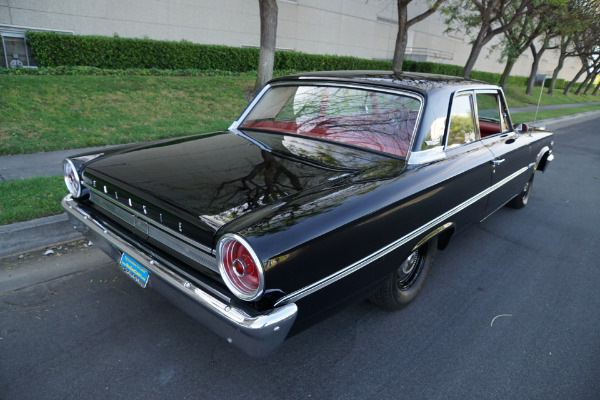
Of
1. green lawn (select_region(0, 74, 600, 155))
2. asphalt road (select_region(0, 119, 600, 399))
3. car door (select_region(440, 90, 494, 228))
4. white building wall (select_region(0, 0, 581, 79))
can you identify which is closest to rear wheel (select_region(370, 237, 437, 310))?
asphalt road (select_region(0, 119, 600, 399))

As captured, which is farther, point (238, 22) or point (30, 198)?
point (238, 22)

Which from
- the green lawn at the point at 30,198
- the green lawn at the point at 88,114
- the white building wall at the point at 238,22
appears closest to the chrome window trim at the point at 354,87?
the green lawn at the point at 30,198

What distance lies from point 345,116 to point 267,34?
7151 mm

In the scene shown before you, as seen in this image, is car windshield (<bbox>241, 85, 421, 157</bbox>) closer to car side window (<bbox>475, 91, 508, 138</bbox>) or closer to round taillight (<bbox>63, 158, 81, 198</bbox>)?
car side window (<bbox>475, 91, 508, 138</bbox>)

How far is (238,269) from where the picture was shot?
192 cm

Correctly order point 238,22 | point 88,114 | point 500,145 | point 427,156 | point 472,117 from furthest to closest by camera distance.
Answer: point 238,22 → point 88,114 → point 500,145 → point 472,117 → point 427,156

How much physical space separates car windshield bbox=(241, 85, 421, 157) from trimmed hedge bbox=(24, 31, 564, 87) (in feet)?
28.2

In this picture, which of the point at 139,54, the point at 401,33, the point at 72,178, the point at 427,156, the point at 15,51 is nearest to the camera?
the point at 427,156

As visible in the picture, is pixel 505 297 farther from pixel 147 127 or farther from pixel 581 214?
pixel 147 127

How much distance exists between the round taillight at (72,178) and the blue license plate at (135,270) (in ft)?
2.66

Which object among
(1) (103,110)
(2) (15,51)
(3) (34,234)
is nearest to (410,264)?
(3) (34,234)

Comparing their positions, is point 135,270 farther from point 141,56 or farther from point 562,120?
point 562,120

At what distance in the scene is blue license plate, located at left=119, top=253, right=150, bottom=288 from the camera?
2.33m

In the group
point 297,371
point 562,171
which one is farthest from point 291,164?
point 562,171
